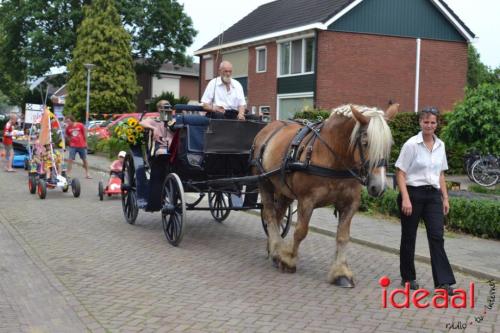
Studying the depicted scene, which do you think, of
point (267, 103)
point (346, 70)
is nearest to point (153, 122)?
point (346, 70)

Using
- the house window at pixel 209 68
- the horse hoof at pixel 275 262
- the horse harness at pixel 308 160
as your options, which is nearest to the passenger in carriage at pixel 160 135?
the horse harness at pixel 308 160

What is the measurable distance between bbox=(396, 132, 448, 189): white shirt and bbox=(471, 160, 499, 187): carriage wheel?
11741mm

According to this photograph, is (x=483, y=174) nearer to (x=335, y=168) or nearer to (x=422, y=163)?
(x=422, y=163)

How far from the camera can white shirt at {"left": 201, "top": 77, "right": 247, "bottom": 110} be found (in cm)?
835

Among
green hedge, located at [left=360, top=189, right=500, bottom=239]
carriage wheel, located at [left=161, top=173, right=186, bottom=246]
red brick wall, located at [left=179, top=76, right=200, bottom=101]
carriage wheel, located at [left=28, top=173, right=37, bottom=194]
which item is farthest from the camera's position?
red brick wall, located at [left=179, top=76, right=200, bottom=101]

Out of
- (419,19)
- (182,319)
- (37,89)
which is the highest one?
(419,19)

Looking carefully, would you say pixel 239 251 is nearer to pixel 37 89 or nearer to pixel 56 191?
pixel 56 191

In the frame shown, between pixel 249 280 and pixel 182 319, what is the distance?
149cm

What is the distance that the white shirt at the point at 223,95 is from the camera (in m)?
8.35

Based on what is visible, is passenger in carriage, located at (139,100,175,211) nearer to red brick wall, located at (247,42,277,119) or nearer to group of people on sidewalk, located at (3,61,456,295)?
group of people on sidewalk, located at (3,61,456,295)

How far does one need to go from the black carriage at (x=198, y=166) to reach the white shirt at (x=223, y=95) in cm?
24

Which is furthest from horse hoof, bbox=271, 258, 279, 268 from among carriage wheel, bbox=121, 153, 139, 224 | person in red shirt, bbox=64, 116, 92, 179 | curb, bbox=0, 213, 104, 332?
person in red shirt, bbox=64, 116, 92, 179

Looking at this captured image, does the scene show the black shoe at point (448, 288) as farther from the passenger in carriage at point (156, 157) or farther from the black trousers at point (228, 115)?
the passenger in carriage at point (156, 157)

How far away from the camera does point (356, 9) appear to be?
28578 millimetres
